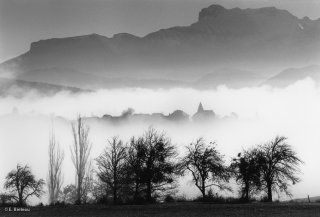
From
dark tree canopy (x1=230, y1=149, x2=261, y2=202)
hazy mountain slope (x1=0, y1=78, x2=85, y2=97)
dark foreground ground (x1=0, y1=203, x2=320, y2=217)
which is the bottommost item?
dark foreground ground (x1=0, y1=203, x2=320, y2=217)

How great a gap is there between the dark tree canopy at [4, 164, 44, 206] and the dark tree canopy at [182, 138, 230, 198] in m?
24.8

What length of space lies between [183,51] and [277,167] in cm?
6025

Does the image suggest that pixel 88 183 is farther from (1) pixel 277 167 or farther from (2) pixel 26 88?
(2) pixel 26 88

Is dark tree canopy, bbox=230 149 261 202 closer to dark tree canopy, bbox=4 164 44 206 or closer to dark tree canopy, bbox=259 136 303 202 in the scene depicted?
dark tree canopy, bbox=259 136 303 202

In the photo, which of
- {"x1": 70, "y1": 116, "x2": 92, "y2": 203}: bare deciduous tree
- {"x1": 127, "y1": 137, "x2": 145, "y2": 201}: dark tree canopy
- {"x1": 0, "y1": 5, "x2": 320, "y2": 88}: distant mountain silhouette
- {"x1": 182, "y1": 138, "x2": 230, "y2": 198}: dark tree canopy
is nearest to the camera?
{"x1": 127, "y1": 137, "x2": 145, "y2": 201}: dark tree canopy

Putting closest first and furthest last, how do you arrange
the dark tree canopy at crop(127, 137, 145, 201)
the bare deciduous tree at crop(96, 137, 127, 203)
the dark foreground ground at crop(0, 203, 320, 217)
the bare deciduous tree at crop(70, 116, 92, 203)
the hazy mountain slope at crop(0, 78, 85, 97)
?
1. the dark foreground ground at crop(0, 203, 320, 217)
2. the dark tree canopy at crop(127, 137, 145, 201)
3. the bare deciduous tree at crop(96, 137, 127, 203)
4. the bare deciduous tree at crop(70, 116, 92, 203)
5. the hazy mountain slope at crop(0, 78, 85, 97)

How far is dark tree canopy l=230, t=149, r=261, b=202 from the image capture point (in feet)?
214

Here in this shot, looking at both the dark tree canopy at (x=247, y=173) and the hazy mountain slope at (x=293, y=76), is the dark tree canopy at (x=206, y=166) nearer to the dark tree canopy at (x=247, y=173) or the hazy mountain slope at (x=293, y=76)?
the dark tree canopy at (x=247, y=173)

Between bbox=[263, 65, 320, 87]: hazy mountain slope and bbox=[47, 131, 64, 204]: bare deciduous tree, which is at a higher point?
bbox=[263, 65, 320, 87]: hazy mountain slope

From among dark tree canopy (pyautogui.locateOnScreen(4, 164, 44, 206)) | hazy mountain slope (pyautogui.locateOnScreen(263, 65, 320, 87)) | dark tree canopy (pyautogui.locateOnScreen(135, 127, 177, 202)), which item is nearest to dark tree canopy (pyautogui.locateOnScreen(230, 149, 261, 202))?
dark tree canopy (pyautogui.locateOnScreen(135, 127, 177, 202))

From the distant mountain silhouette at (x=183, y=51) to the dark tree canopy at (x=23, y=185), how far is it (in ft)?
117

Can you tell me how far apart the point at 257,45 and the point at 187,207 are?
8805cm

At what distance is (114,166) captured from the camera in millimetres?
66500

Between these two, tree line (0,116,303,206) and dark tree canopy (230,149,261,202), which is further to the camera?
dark tree canopy (230,149,261,202)
